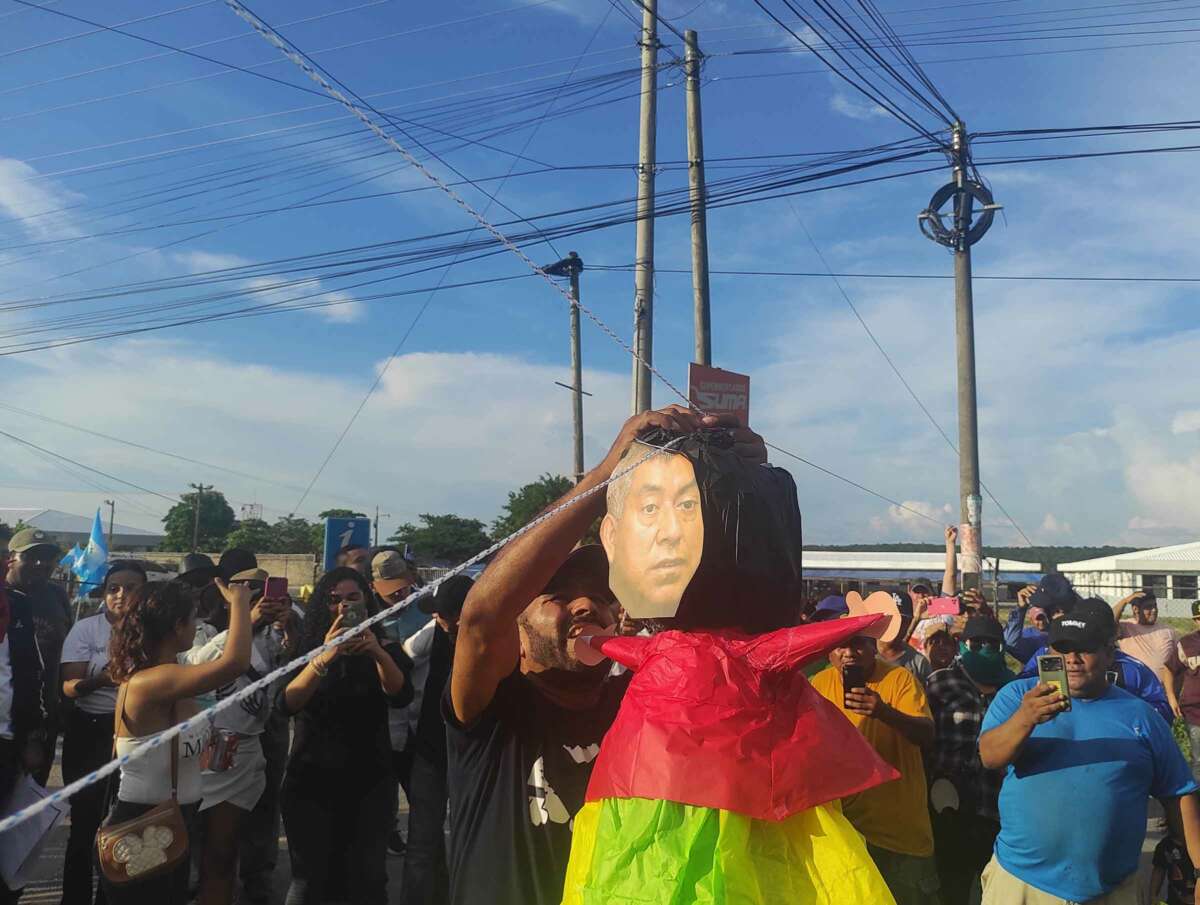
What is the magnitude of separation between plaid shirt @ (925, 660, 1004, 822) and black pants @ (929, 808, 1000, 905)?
102 mm

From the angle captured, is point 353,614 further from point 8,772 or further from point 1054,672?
point 1054,672

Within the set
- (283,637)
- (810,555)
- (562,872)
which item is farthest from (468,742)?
(810,555)

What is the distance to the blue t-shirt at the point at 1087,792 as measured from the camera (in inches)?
107

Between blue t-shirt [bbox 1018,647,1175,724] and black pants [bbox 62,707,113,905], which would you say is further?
blue t-shirt [bbox 1018,647,1175,724]

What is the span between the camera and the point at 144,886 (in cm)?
288

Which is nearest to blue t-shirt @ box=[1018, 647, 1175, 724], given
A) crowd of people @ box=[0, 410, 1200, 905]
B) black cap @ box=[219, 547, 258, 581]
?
crowd of people @ box=[0, 410, 1200, 905]

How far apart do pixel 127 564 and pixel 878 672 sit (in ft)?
12.5

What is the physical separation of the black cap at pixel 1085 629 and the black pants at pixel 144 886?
2885 mm

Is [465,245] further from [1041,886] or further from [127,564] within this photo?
[1041,886]

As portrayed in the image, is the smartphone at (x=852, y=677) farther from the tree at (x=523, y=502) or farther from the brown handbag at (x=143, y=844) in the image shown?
the tree at (x=523, y=502)

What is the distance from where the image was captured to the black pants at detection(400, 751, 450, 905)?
11.3 feet

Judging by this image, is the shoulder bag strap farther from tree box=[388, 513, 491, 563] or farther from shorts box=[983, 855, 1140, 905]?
tree box=[388, 513, 491, 563]

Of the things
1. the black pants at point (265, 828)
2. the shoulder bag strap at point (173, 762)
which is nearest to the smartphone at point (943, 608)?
the black pants at point (265, 828)

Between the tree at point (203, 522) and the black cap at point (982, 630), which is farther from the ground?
the tree at point (203, 522)
